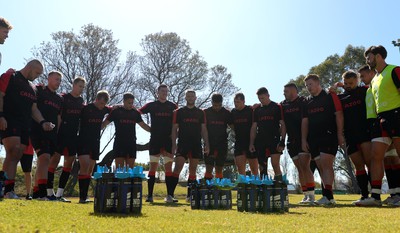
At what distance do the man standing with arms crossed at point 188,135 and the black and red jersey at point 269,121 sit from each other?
4.77ft

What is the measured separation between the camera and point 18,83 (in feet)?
20.6

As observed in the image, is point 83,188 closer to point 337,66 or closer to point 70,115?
point 70,115

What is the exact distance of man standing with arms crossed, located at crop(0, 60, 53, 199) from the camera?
5.84 m

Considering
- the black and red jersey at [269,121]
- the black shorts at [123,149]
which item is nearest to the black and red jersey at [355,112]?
the black and red jersey at [269,121]

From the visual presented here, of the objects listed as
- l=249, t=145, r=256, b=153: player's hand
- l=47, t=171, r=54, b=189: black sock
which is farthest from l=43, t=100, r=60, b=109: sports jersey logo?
l=249, t=145, r=256, b=153: player's hand

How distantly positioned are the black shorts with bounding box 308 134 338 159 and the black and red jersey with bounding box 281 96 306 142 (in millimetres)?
659

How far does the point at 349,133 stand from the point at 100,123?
552cm

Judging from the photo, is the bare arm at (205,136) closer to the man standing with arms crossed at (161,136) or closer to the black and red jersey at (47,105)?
the man standing with arms crossed at (161,136)

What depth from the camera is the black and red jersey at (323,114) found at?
7.32 metres

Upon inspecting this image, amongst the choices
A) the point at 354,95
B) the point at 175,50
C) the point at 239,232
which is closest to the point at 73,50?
the point at 175,50

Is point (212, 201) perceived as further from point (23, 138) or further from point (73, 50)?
A: point (73, 50)

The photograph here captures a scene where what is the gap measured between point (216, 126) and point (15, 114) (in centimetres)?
490

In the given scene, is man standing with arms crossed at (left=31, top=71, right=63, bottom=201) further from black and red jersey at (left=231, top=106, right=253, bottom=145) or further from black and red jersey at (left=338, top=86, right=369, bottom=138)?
black and red jersey at (left=338, top=86, right=369, bottom=138)

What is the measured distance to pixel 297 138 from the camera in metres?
8.12
